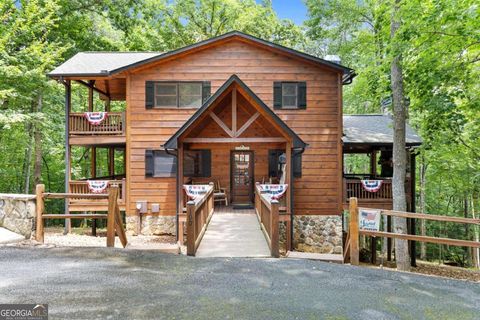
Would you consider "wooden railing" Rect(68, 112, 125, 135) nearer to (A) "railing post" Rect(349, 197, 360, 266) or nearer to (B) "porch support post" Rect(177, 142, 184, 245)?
(B) "porch support post" Rect(177, 142, 184, 245)

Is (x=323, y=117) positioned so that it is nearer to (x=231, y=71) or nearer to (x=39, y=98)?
(x=231, y=71)

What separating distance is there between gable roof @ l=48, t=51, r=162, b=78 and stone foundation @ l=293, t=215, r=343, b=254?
9164mm

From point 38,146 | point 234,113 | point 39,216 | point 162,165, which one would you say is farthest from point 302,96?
point 38,146

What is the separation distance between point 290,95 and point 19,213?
9273 millimetres

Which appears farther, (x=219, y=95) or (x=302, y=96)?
(x=302, y=96)

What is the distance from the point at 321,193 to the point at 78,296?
367 inches

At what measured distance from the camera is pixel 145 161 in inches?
448

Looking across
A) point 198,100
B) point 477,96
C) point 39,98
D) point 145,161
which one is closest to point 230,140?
point 198,100

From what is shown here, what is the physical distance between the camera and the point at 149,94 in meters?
11.5

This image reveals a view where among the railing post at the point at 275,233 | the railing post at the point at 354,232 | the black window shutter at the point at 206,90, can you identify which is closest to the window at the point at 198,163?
the black window shutter at the point at 206,90

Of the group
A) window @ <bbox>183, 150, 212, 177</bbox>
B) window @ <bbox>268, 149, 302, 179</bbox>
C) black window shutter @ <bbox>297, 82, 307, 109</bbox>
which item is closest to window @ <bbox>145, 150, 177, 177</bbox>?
window @ <bbox>183, 150, 212, 177</bbox>
